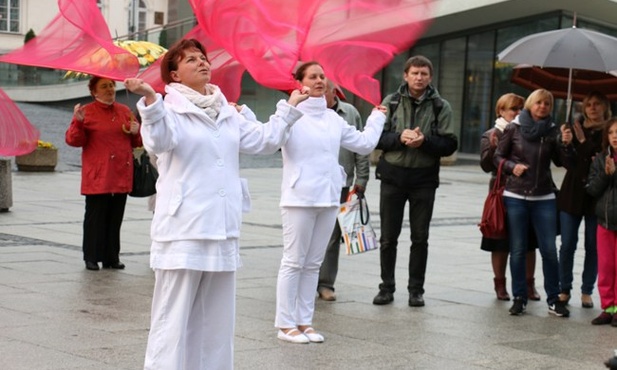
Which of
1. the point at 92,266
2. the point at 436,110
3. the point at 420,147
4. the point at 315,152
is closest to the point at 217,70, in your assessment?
the point at 315,152

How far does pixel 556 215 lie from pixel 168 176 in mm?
5031

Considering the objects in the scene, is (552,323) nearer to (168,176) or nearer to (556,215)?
(556,215)

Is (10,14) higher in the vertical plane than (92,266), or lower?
higher

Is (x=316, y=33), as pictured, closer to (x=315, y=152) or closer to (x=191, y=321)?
(x=315, y=152)

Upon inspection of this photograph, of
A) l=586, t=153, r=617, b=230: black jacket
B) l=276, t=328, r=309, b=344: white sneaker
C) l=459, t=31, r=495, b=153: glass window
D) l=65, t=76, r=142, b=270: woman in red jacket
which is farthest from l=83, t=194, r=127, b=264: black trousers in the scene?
l=459, t=31, r=495, b=153: glass window

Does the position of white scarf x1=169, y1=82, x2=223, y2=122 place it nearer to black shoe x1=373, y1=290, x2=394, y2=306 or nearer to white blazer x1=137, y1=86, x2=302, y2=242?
white blazer x1=137, y1=86, x2=302, y2=242

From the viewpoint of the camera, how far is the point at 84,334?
8.09 meters

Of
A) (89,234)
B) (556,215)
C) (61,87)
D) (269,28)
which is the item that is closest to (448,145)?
(556,215)

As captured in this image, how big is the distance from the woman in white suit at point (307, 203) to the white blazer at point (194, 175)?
2.21m

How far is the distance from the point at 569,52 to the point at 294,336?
12.1 feet

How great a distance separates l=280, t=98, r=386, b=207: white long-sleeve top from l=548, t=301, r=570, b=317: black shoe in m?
2.46

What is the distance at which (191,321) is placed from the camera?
20.1 ft

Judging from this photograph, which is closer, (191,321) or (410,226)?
(191,321)

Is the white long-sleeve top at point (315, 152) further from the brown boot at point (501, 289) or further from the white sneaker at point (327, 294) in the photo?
the brown boot at point (501, 289)
